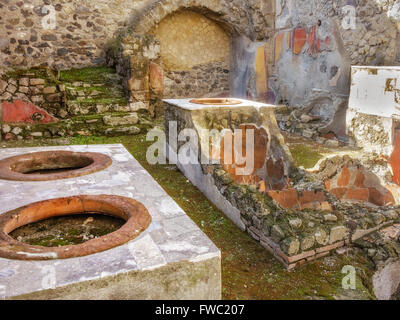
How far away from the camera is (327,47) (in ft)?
21.8

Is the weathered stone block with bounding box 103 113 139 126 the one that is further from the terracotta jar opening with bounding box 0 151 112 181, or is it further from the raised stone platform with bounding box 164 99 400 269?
the terracotta jar opening with bounding box 0 151 112 181

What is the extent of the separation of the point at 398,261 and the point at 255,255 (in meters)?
1.06

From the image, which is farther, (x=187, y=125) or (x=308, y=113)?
(x=308, y=113)

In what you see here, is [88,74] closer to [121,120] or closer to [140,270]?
[121,120]

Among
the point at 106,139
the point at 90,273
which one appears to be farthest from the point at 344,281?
the point at 106,139

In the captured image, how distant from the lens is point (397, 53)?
528 centimetres

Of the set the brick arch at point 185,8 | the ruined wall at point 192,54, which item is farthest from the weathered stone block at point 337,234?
the ruined wall at point 192,54

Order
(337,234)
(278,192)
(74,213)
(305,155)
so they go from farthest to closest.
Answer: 1. (305,155)
2. (278,192)
3. (337,234)
4. (74,213)

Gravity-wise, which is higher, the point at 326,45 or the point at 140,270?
the point at 326,45

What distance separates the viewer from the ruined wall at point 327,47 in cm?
554

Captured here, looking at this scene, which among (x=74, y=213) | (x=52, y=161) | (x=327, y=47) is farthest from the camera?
(x=327, y=47)

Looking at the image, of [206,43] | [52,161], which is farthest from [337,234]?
[206,43]

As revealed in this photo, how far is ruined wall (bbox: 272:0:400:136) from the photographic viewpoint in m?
5.54

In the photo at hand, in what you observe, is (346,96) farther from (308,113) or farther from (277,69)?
(277,69)
